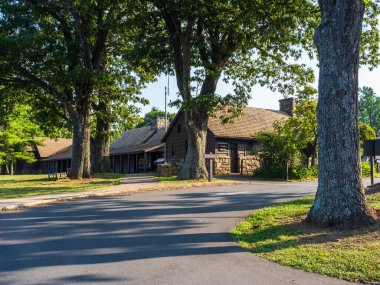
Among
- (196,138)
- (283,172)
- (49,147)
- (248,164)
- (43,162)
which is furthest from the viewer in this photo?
(49,147)

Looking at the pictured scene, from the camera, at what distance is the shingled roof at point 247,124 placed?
28986mm

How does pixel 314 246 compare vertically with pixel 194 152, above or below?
below

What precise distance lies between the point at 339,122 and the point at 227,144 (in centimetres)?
2169

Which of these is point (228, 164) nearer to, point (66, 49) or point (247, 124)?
point (247, 124)

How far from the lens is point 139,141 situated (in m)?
42.3

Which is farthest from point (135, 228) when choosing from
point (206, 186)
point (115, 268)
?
point (206, 186)

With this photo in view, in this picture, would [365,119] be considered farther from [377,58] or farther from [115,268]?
→ [115,268]

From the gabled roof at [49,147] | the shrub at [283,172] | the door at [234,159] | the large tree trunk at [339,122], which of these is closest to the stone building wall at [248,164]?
the door at [234,159]

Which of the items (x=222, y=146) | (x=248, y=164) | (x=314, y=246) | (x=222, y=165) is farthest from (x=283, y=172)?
(x=314, y=246)

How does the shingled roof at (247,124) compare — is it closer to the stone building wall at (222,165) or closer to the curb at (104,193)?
the stone building wall at (222,165)

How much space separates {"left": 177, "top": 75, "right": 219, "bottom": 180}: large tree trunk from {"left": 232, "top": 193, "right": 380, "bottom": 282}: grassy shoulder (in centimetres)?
1197

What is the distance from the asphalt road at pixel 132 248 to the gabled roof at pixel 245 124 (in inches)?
672

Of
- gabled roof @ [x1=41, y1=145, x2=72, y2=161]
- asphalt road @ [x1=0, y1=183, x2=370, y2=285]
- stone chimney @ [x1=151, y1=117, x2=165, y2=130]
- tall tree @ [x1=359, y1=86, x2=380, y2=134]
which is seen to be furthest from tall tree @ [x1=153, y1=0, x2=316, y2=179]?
tall tree @ [x1=359, y1=86, x2=380, y2=134]

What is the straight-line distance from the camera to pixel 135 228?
8062 millimetres
